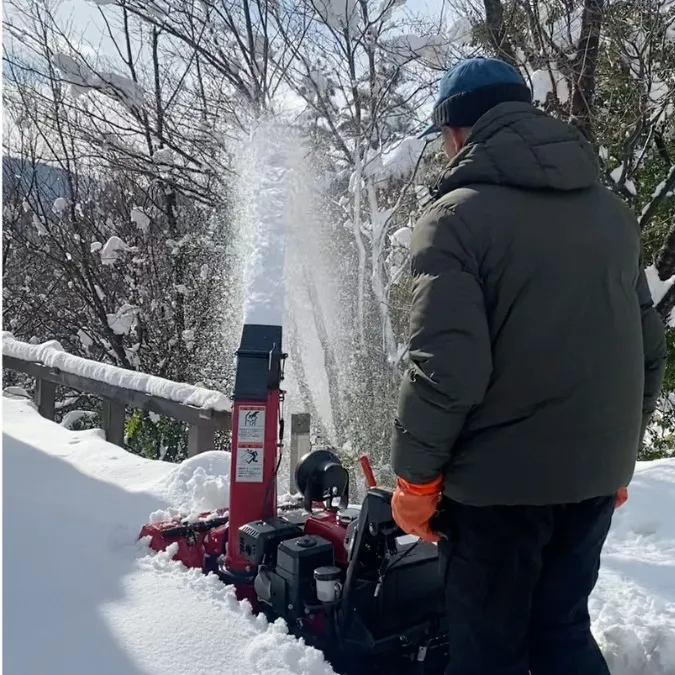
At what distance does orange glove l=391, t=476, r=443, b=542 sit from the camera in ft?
6.18

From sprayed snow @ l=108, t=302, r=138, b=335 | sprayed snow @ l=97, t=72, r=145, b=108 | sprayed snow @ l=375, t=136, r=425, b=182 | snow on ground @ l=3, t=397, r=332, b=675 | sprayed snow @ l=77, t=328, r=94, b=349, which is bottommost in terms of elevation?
sprayed snow @ l=77, t=328, r=94, b=349

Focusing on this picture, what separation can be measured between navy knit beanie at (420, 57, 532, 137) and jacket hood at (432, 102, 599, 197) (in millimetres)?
94

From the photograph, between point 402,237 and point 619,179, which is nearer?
point 619,179

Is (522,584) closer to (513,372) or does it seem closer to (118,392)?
(513,372)

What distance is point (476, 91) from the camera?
1952 mm

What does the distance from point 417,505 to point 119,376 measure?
4.34 metres

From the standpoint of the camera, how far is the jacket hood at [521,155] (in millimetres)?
1790

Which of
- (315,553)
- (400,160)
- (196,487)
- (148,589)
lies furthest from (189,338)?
(315,553)

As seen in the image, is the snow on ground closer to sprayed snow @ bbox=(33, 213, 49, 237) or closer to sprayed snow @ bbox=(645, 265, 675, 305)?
sprayed snow @ bbox=(645, 265, 675, 305)

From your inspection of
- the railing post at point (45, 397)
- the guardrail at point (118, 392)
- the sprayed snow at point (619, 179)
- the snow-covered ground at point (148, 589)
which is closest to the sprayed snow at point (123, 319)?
the guardrail at point (118, 392)

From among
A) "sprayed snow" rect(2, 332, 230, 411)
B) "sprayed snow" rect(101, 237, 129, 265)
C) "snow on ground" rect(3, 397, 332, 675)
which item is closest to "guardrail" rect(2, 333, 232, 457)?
"sprayed snow" rect(2, 332, 230, 411)

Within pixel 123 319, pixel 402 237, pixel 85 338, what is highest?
pixel 402 237

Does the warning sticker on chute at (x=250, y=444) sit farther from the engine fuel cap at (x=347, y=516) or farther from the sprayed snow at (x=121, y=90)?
the sprayed snow at (x=121, y=90)

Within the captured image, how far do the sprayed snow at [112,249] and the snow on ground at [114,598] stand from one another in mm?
8641
